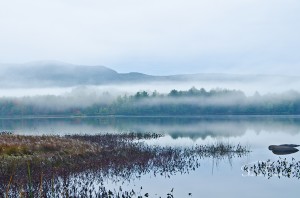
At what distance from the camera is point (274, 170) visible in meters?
28.7

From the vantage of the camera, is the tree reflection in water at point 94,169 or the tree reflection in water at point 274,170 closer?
the tree reflection in water at point 94,169

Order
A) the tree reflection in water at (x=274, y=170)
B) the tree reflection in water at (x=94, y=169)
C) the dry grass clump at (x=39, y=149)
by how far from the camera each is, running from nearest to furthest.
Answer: the tree reflection in water at (x=94, y=169)
the tree reflection in water at (x=274, y=170)
the dry grass clump at (x=39, y=149)

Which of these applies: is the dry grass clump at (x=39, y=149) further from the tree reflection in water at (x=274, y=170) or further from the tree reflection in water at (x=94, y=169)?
the tree reflection in water at (x=274, y=170)

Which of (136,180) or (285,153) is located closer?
(136,180)

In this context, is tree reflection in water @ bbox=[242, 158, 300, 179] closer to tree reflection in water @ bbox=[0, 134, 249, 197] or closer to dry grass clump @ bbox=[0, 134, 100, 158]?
tree reflection in water @ bbox=[0, 134, 249, 197]

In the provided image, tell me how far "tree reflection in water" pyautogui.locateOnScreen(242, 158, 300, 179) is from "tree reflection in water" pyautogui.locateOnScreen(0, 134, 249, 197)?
4.48m

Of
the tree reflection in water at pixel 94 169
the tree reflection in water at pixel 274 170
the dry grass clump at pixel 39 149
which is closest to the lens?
the tree reflection in water at pixel 94 169

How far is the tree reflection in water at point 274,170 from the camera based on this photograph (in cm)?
2751

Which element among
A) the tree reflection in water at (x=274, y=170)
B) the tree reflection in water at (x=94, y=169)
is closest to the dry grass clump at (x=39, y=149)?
the tree reflection in water at (x=94, y=169)

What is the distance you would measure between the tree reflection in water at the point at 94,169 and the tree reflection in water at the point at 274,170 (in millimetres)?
4484

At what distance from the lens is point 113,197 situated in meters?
20.5

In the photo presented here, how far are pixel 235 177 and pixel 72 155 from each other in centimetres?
1416

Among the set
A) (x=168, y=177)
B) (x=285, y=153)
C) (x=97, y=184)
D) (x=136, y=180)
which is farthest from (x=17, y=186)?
(x=285, y=153)

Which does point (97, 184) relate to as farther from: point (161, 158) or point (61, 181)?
point (161, 158)
